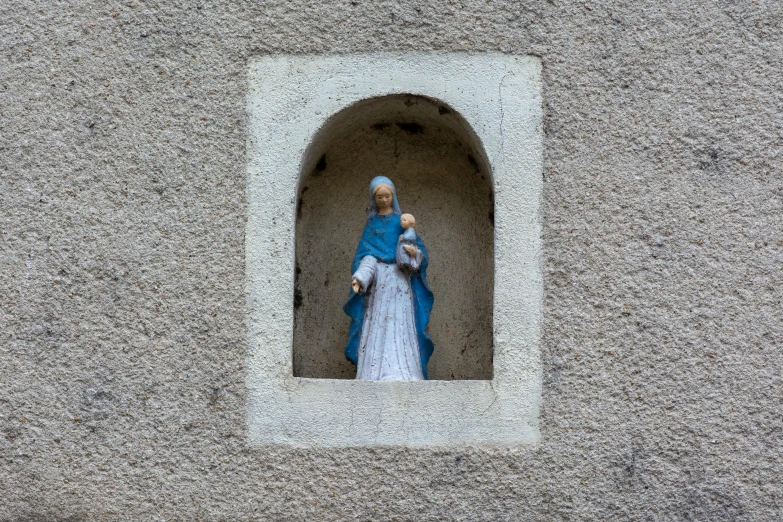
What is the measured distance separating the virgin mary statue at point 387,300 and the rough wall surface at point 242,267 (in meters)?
0.43

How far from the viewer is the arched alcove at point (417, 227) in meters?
4.14

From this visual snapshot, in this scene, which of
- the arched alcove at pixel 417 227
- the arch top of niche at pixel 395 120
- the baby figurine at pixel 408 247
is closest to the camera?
the arch top of niche at pixel 395 120

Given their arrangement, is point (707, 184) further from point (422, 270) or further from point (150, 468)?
point (150, 468)

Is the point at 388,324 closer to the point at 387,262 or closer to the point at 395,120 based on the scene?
the point at 387,262

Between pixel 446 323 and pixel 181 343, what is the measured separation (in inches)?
44.3

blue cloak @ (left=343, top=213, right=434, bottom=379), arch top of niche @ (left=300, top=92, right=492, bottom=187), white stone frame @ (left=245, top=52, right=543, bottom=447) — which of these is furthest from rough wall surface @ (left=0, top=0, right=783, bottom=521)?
blue cloak @ (left=343, top=213, right=434, bottom=379)

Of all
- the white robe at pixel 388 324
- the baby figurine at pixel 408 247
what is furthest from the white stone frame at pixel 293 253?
the baby figurine at pixel 408 247

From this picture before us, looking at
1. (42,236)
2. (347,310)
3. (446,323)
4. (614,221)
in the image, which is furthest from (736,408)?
(42,236)

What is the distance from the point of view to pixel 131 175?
3758 millimetres

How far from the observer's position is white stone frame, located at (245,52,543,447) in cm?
362

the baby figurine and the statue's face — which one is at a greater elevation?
the statue's face

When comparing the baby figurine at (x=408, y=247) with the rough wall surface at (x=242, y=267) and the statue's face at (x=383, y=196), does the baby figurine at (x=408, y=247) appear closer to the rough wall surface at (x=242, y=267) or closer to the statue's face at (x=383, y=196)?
the statue's face at (x=383, y=196)

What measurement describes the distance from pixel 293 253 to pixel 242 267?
195 millimetres

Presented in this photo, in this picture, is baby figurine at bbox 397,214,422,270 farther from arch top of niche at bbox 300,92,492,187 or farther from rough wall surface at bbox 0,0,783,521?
rough wall surface at bbox 0,0,783,521
